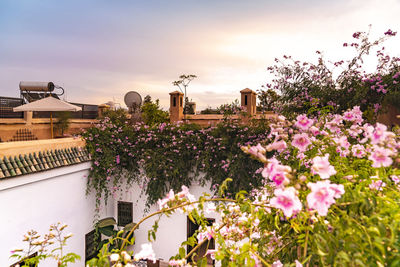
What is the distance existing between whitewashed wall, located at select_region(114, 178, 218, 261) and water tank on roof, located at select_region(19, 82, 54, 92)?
7883 millimetres

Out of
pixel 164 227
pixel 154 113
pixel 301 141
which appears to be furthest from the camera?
pixel 154 113

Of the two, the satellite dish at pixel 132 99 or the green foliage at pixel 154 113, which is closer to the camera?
the green foliage at pixel 154 113

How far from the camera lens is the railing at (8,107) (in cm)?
1004

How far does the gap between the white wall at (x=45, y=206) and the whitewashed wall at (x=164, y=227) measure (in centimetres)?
86

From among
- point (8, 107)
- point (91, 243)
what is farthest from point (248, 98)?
point (8, 107)

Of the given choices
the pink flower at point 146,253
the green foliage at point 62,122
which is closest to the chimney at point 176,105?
the green foliage at point 62,122

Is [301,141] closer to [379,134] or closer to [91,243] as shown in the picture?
[379,134]

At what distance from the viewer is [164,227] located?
739 centimetres

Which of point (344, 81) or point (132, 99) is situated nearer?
point (344, 81)

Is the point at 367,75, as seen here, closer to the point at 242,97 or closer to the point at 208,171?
the point at 208,171

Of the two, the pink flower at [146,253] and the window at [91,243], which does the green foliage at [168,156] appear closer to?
the window at [91,243]

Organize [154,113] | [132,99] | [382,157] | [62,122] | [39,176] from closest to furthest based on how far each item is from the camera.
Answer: [382,157] < [39,176] < [62,122] < [154,113] < [132,99]

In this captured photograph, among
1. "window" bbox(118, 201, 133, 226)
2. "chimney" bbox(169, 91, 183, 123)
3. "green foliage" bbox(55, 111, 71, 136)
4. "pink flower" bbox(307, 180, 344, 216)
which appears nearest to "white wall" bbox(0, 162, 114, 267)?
"window" bbox(118, 201, 133, 226)

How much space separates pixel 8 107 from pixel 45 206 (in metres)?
7.35
